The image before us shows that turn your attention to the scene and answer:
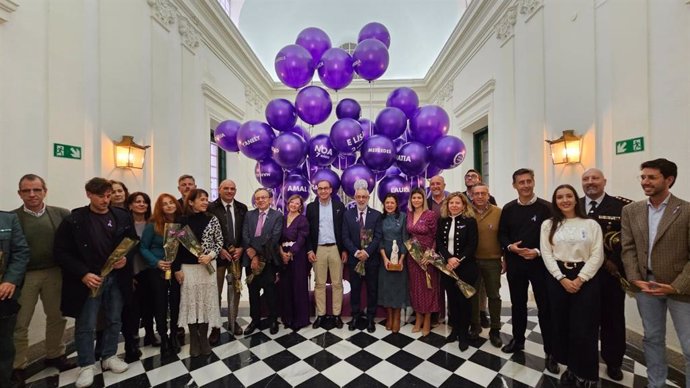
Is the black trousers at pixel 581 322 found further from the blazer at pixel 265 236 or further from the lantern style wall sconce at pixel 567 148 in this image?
the blazer at pixel 265 236

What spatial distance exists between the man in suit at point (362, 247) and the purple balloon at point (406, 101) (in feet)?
5.64

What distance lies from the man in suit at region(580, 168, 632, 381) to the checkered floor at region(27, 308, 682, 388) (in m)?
0.20

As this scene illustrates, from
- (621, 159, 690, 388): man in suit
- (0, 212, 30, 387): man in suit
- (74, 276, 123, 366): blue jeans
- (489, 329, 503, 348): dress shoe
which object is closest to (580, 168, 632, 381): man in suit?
(621, 159, 690, 388): man in suit

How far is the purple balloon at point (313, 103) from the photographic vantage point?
3.67 m

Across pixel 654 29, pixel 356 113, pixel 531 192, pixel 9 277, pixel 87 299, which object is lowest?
pixel 87 299

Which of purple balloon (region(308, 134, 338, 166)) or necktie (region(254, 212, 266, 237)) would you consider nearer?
necktie (region(254, 212, 266, 237))

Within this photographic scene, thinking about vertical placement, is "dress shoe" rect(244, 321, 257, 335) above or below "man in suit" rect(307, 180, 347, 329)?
below

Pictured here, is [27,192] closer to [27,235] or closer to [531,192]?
[27,235]

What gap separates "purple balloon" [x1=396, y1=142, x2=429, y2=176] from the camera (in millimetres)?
3629

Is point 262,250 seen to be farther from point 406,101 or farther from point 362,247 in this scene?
point 406,101

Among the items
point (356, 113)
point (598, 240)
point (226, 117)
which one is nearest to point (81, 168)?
point (356, 113)

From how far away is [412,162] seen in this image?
3637 mm

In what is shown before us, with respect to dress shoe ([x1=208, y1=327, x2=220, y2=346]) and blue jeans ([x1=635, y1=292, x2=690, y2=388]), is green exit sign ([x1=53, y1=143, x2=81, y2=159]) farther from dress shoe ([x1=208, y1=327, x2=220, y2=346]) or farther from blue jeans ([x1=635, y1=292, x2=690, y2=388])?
blue jeans ([x1=635, y1=292, x2=690, y2=388])

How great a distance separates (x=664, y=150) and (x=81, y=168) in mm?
6040
